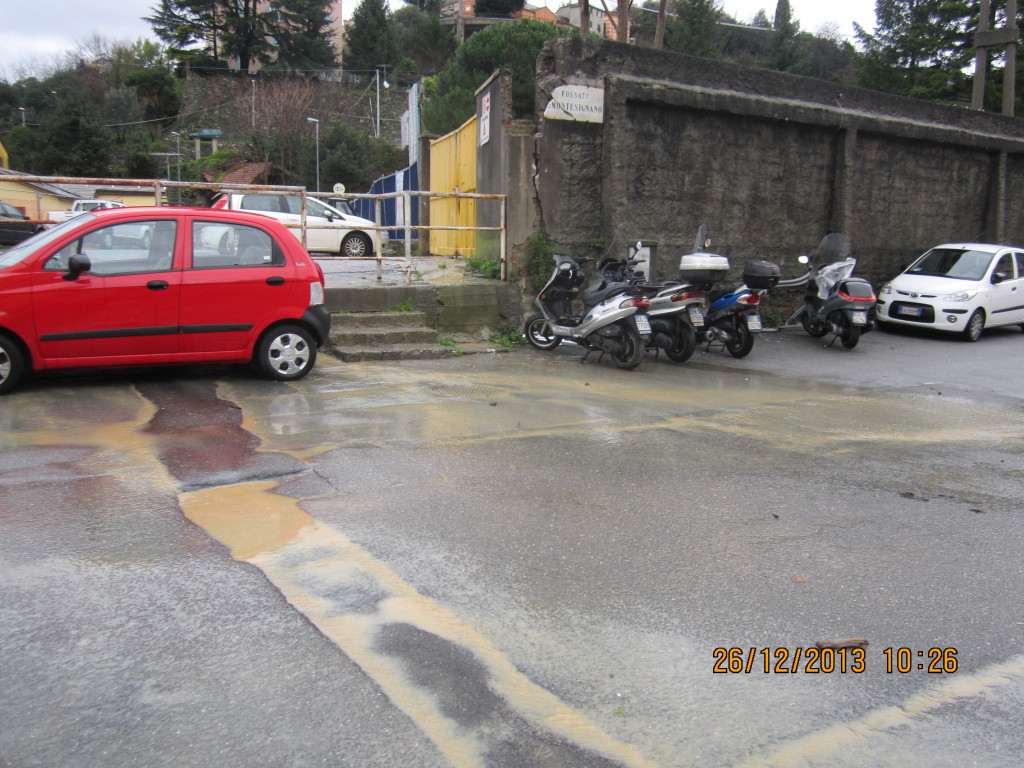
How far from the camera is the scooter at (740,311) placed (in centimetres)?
1091

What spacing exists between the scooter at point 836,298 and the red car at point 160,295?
7749 mm

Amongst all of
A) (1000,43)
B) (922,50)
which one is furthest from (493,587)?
(922,50)

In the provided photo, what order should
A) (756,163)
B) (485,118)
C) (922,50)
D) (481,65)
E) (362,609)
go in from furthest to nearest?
(481,65)
(922,50)
(756,163)
(485,118)
(362,609)

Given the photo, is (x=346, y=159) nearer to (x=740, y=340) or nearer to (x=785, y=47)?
(x=785, y=47)

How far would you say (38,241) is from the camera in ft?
24.1

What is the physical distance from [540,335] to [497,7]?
2628 inches

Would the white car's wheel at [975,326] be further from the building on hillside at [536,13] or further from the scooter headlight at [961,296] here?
the building on hillside at [536,13]

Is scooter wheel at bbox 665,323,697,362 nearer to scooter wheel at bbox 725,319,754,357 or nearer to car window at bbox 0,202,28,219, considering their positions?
scooter wheel at bbox 725,319,754,357

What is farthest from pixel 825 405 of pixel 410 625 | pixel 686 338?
pixel 410 625

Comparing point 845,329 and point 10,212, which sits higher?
point 10,212

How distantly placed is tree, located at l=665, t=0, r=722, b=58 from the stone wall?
28.0 meters

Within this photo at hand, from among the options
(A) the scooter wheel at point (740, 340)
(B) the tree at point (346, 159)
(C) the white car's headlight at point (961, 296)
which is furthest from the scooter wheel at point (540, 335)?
(B) the tree at point (346, 159)

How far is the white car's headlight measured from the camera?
13542 mm

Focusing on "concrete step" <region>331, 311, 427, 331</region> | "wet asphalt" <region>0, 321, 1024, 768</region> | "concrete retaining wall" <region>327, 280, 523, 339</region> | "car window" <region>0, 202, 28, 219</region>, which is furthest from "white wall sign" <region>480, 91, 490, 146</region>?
"car window" <region>0, 202, 28, 219</region>
